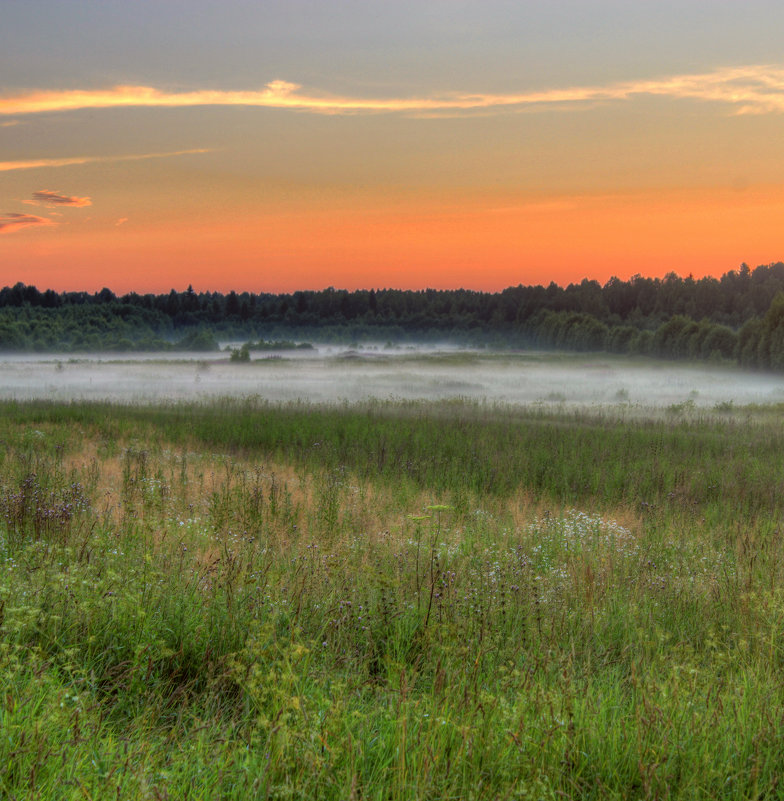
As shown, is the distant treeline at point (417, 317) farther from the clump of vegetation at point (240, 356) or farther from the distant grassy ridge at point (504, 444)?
the distant grassy ridge at point (504, 444)

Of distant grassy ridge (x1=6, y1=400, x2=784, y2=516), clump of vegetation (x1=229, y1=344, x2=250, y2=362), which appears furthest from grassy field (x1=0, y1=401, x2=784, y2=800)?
clump of vegetation (x1=229, y1=344, x2=250, y2=362)

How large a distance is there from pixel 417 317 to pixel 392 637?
420 ft

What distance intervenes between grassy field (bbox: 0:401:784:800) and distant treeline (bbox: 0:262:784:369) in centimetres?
8315

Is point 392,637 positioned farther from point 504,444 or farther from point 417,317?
point 417,317

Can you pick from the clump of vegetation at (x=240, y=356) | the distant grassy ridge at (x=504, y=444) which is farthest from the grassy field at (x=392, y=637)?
the clump of vegetation at (x=240, y=356)

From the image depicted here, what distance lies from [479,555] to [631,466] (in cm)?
955

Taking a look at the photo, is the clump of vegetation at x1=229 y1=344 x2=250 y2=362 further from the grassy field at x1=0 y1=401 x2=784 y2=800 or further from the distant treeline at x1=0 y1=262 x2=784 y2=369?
the grassy field at x1=0 y1=401 x2=784 y2=800

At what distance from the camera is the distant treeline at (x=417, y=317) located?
350 feet

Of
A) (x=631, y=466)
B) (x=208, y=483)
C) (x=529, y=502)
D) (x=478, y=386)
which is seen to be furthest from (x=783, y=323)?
(x=208, y=483)

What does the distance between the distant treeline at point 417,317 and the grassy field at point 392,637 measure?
273ft

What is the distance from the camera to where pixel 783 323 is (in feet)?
197

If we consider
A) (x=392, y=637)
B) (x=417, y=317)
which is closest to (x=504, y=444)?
(x=392, y=637)

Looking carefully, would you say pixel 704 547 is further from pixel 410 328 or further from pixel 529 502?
pixel 410 328

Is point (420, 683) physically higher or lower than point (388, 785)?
lower
